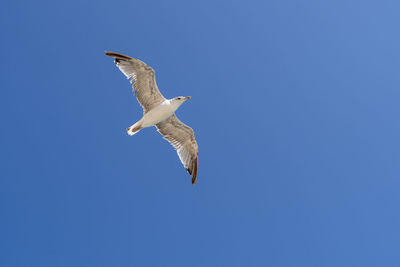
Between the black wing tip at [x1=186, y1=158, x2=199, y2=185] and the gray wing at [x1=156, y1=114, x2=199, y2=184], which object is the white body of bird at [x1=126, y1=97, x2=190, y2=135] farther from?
the black wing tip at [x1=186, y1=158, x2=199, y2=185]

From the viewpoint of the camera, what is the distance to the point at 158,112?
1495cm

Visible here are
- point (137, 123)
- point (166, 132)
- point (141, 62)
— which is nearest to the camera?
point (141, 62)

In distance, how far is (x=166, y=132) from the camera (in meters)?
16.1

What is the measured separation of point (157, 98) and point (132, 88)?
3.46 ft

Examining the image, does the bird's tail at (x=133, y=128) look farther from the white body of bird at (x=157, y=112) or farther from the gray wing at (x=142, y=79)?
the gray wing at (x=142, y=79)

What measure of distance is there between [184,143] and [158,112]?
83.2 inches

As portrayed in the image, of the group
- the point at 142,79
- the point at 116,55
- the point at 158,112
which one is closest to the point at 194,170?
the point at 158,112

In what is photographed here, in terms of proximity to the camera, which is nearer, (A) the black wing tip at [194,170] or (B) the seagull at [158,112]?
(B) the seagull at [158,112]

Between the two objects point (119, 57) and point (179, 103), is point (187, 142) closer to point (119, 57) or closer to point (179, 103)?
point (179, 103)

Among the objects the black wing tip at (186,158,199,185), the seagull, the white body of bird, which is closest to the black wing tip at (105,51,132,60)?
the seagull

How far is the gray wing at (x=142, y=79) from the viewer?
14.2 metres

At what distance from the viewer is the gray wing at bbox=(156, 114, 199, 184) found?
52.6 feet

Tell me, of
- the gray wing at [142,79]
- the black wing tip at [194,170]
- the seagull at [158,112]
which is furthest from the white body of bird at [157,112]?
the black wing tip at [194,170]

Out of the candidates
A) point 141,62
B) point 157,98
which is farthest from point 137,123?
point 141,62
